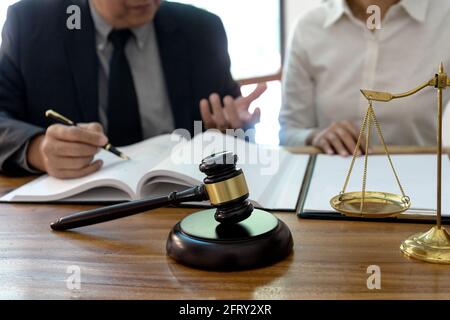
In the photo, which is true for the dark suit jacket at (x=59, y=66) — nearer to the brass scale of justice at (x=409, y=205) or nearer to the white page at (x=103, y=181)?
the white page at (x=103, y=181)

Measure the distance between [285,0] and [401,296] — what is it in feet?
9.36

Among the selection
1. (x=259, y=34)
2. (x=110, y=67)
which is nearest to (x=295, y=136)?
(x=110, y=67)

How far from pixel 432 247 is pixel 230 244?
234 millimetres

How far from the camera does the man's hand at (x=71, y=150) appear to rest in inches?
39.6

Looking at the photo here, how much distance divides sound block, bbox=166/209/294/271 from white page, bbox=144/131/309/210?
17 centimetres

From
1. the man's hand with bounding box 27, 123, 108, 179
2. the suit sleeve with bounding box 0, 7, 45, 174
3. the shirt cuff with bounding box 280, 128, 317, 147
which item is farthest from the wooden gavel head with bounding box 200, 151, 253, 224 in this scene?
the shirt cuff with bounding box 280, 128, 317, 147

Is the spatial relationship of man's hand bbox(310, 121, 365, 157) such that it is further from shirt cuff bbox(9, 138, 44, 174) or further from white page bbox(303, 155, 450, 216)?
shirt cuff bbox(9, 138, 44, 174)

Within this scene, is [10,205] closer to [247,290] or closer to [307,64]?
[247,290]

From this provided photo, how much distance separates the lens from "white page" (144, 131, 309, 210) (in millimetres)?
867

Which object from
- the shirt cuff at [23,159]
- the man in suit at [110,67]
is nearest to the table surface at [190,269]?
the shirt cuff at [23,159]

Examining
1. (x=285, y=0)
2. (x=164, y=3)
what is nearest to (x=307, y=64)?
(x=164, y=3)

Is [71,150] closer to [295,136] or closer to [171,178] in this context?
[171,178]

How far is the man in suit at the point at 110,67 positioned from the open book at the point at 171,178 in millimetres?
378

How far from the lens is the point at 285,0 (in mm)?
3186
